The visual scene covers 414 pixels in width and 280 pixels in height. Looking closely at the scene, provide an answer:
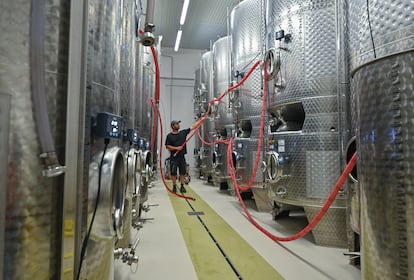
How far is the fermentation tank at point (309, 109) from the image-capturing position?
216 cm

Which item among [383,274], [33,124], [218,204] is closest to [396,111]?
[383,274]

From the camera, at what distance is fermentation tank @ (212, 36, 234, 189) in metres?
4.93

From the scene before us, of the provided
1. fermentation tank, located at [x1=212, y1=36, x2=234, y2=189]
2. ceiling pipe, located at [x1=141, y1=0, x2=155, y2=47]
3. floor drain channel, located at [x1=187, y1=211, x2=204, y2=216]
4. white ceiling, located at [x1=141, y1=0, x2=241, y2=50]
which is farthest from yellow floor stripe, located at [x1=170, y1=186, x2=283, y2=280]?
white ceiling, located at [x1=141, y1=0, x2=241, y2=50]

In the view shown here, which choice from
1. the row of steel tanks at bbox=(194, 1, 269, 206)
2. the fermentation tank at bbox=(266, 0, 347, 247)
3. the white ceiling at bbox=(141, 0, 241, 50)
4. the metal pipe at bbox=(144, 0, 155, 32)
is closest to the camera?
the metal pipe at bbox=(144, 0, 155, 32)

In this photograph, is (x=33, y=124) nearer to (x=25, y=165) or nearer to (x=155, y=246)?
(x=25, y=165)

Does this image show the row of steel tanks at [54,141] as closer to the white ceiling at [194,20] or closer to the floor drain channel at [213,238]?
the floor drain channel at [213,238]

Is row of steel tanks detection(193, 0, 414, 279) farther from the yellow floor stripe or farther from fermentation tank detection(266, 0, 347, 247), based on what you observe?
the yellow floor stripe

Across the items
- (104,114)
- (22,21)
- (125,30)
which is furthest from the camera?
(125,30)

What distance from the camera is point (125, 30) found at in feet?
4.58

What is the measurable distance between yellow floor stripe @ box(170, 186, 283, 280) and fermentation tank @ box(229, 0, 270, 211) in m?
0.78

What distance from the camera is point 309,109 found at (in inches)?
90.0

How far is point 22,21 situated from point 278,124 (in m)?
2.51

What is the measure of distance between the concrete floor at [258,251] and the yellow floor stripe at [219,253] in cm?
6

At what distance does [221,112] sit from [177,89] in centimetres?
460
